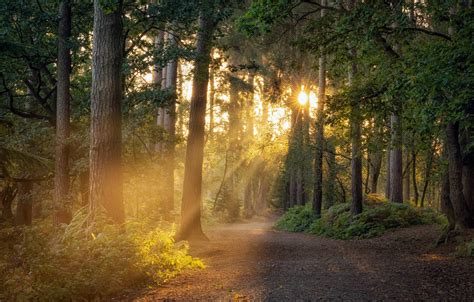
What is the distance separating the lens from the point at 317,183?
2325 cm

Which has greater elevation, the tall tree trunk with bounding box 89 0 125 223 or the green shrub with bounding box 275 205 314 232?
the tall tree trunk with bounding box 89 0 125 223

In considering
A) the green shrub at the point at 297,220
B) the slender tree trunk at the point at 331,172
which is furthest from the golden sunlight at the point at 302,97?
the green shrub at the point at 297,220

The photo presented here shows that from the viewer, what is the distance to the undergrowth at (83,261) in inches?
240

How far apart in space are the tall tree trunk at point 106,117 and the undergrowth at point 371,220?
1132 centimetres

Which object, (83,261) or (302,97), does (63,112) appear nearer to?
(83,261)

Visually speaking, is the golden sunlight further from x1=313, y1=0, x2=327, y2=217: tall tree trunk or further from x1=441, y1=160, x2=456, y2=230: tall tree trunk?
x1=441, y1=160, x2=456, y2=230: tall tree trunk

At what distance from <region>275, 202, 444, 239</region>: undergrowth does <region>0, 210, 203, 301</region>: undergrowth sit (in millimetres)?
10698

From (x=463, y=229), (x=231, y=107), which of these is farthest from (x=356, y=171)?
(x=231, y=107)

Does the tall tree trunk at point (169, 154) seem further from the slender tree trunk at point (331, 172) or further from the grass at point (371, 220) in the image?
the slender tree trunk at point (331, 172)

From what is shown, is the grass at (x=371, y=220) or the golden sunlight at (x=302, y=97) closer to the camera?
the grass at (x=371, y=220)

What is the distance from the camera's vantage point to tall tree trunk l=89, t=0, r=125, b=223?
8.62 m

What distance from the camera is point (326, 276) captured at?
8.27 m

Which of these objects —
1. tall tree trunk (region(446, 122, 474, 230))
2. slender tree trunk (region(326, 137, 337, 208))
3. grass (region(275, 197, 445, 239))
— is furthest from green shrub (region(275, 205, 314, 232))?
tall tree trunk (region(446, 122, 474, 230))

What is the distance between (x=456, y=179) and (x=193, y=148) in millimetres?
7977
